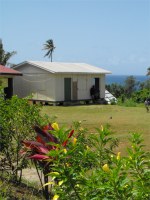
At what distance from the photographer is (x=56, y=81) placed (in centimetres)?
2491

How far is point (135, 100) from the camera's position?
91.7ft

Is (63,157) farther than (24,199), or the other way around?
(24,199)

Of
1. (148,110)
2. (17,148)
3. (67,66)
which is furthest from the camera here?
(67,66)

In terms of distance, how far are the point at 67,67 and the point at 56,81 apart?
255 cm

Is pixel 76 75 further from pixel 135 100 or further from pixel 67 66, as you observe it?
pixel 135 100

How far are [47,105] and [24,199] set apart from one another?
67.6ft

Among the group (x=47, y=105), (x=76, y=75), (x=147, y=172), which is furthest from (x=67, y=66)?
(x=147, y=172)

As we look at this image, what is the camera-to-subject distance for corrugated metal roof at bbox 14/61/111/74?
25.3 meters

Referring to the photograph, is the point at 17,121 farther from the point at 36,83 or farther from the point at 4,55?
the point at 4,55

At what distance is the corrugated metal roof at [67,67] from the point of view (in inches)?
995

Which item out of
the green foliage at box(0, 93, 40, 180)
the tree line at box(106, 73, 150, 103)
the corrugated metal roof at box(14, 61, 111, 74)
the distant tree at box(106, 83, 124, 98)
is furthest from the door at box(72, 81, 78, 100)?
the green foliage at box(0, 93, 40, 180)

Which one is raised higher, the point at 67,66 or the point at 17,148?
the point at 67,66

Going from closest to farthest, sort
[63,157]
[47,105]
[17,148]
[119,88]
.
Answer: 1. [63,157]
2. [17,148]
3. [47,105]
4. [119,88]

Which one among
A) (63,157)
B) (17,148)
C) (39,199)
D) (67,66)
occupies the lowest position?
(39,199)
